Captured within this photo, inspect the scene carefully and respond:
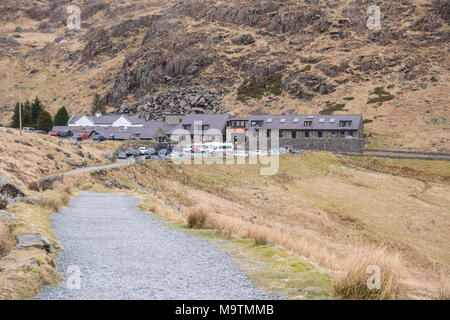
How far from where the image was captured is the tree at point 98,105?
139400 mm

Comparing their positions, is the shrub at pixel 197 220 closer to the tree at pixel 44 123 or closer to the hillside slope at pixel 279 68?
the hillside slope at pixel 279 68

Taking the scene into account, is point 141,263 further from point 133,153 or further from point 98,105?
point 98,105

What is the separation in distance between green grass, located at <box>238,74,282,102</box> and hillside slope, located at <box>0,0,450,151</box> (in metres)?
0.36

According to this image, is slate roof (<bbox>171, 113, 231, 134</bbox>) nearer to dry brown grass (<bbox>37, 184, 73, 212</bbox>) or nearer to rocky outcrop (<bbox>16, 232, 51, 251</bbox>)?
dry brown grass (<bbox>37, 184, 73, 212</bbox>)

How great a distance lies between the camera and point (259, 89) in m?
136

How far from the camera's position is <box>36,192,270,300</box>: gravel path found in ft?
29.9

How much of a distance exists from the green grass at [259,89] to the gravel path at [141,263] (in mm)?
114643

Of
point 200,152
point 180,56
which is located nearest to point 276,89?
point 180,56

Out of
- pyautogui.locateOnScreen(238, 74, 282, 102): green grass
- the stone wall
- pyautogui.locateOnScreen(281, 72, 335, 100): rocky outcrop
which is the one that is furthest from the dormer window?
pyautogui.locateOnScreen(238, 74, 282, 102): green grass

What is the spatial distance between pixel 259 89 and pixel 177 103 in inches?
1089

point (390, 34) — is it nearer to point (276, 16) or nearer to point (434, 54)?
point (434, 54)

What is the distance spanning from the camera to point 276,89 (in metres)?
134

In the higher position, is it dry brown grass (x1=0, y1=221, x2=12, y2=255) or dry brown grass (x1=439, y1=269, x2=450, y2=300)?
dry brown grass (x1=0, y1=221, x2=12, y2=255)

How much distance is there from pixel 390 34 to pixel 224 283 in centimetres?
15073
